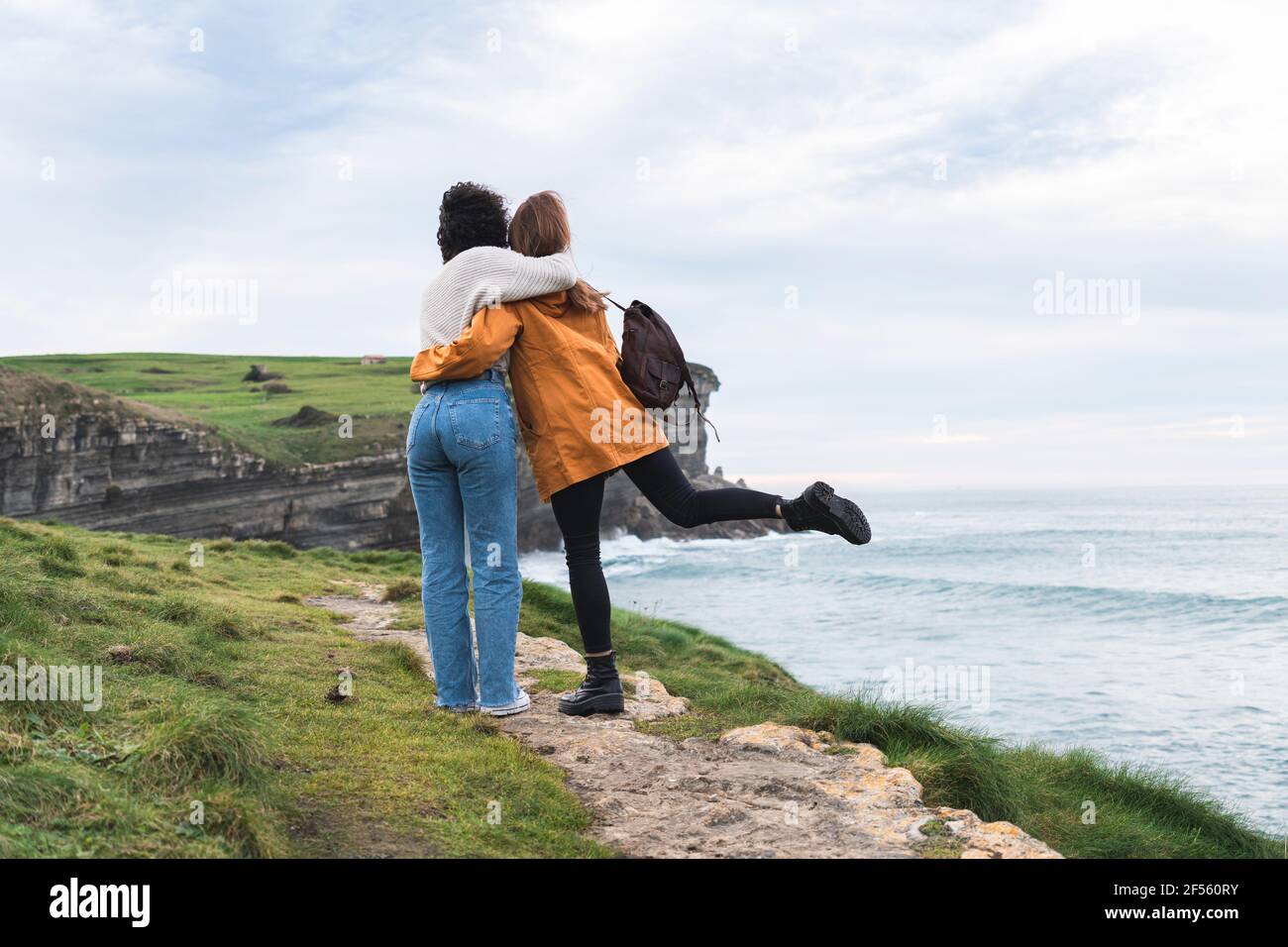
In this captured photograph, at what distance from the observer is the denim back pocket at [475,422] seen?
496 cm

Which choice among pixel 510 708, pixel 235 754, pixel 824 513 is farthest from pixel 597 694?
pixel 235 754

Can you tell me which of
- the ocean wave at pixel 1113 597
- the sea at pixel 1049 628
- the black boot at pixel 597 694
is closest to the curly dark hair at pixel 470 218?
the black boot at pixel 597 694

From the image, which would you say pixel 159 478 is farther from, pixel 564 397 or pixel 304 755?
pixel 304 755

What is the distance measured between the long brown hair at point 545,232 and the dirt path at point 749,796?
248 cm

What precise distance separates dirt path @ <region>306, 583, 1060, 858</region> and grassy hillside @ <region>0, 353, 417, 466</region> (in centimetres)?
3619

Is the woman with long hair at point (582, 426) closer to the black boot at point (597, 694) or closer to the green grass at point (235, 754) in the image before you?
the black boot at point (597, 694)

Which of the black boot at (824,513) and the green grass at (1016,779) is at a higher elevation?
the black boot at (824,513)

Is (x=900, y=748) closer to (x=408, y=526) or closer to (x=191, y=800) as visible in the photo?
(x=191, y=800)

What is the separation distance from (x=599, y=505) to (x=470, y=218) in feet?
5.88

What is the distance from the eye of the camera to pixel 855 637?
2747 cm

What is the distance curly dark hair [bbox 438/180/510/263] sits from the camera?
5.13m

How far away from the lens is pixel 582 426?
5.05 meters

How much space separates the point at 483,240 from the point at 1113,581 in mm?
43058

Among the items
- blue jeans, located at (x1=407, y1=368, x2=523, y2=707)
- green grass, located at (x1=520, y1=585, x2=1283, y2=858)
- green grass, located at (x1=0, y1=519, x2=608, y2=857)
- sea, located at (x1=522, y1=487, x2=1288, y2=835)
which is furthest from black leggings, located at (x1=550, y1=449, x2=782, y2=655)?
sea, located at (x1=522, y1=487, x2=1288, y2=835)
